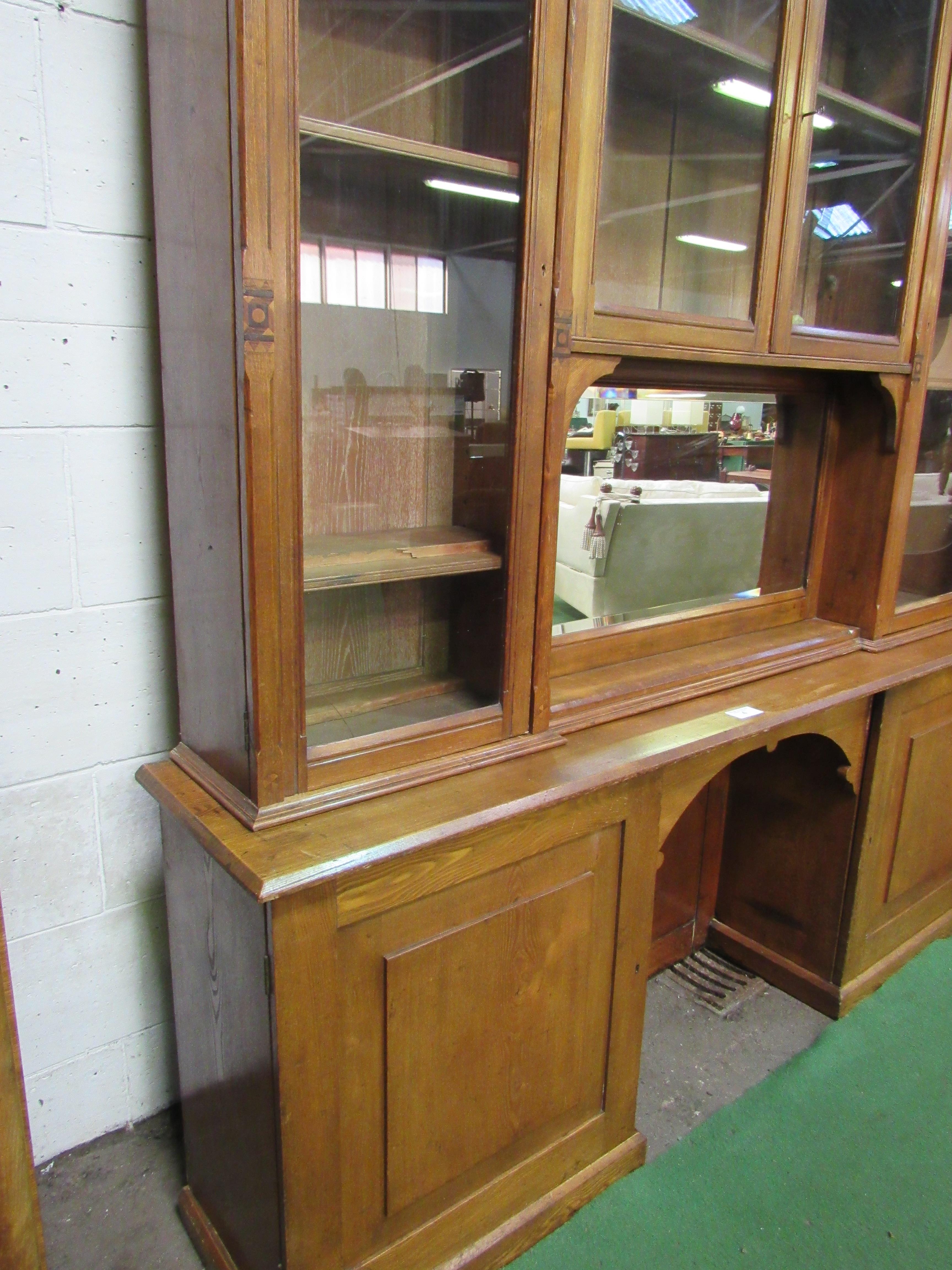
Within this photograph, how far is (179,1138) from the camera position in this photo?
1.66m

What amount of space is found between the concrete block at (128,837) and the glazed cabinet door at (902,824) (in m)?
1.53

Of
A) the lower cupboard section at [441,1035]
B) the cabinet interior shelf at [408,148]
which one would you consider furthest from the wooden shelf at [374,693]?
the cabinet interior shelf at [408,148]

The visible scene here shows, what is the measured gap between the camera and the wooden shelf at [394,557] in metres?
1.23

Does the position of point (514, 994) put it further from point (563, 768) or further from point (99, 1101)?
point (99, 1101)

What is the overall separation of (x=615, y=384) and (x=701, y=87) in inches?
21.1

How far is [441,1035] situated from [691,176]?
1.55 m

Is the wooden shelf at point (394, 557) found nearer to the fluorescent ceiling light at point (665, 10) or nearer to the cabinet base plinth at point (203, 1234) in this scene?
the fluorescent ceiling light at point (665, 10)

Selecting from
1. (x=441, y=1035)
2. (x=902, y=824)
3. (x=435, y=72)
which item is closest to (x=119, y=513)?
(x=435, y=72)

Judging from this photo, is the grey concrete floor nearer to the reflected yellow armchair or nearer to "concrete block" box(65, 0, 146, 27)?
the reflected yellow armchair

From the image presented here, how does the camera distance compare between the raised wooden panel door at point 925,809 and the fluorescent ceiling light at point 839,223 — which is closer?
the fluorescent ceiling light at point 839,223

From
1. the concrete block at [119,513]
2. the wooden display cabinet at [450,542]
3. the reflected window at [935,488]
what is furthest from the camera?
the reflected window at [935,488]

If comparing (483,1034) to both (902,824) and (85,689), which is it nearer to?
(85,689)

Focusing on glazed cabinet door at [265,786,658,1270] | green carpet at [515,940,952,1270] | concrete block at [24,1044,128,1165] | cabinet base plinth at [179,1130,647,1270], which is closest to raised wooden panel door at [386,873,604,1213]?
glazed cabinet door at [265,786,658,1270]

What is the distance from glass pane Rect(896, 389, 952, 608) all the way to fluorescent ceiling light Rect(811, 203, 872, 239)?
17.2 inches
